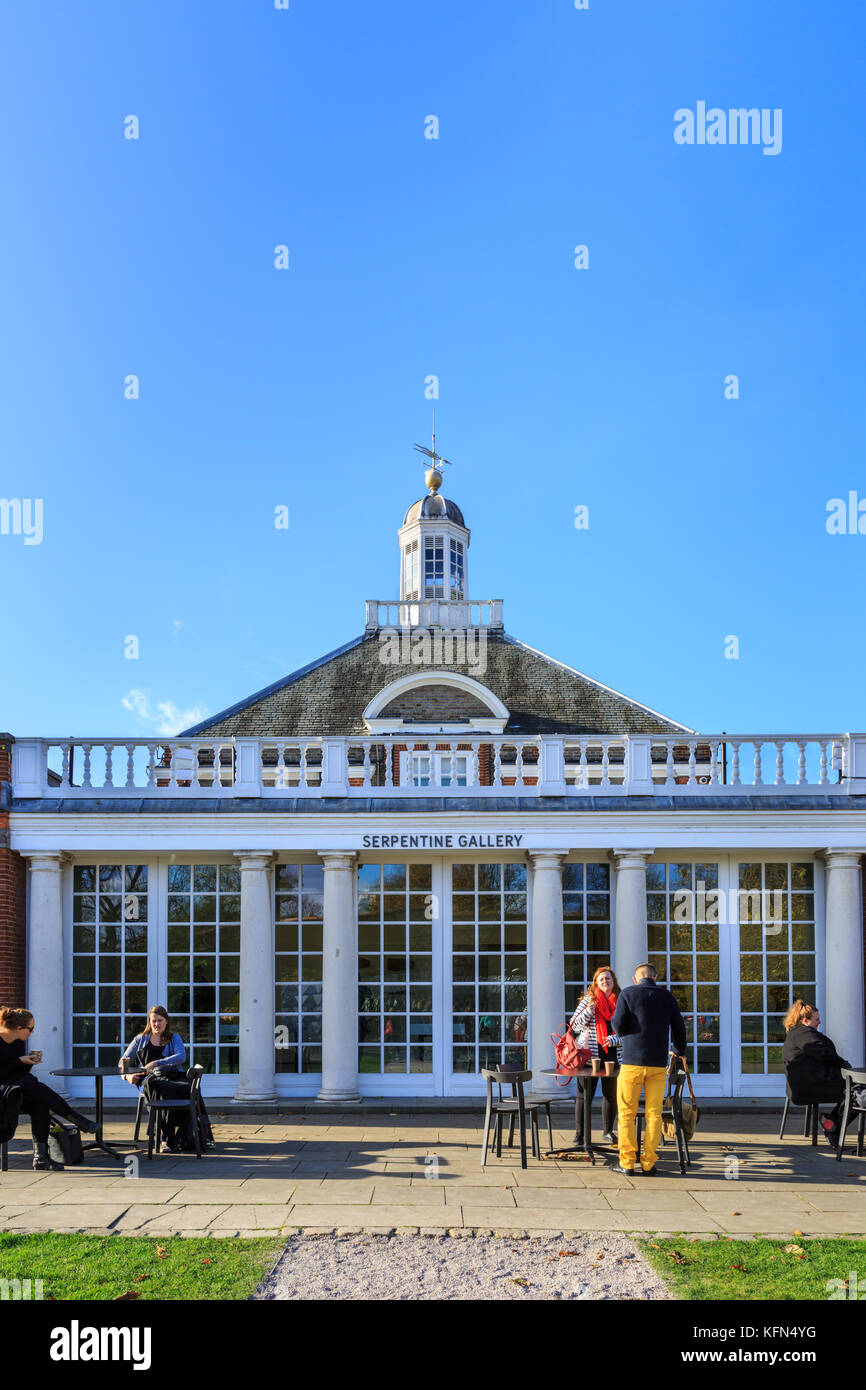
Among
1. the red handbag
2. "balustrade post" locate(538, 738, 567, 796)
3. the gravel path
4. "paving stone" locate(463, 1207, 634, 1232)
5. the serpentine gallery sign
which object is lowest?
"paving stone" locate(463, 1207, 634, 1232)

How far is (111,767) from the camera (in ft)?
48.4

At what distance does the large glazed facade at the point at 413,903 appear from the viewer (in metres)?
14.2

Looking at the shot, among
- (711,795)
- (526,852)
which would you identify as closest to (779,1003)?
(711,795)

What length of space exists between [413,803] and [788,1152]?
582 cm

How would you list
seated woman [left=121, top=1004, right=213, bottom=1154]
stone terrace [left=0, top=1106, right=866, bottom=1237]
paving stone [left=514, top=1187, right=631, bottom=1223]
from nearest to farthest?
stone terrace [left=0, top=1106, right=866, bottom=1237], paving stone [left=514, top=1187, right=631, bottom=1223], seated woman [left=121, top=1004, right=213, bottom=1154]

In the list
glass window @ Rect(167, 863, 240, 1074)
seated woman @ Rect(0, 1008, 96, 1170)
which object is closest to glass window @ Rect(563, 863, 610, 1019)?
glass window @ Rect(167, 863, 240, 1074)

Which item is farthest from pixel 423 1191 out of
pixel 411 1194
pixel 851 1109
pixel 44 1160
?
pixel 851 1109

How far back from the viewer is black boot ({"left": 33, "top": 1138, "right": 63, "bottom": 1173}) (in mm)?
10320

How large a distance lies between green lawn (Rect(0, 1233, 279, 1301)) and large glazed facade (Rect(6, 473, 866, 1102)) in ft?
21.8

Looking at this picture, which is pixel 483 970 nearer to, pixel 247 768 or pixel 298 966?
pixel 298 966

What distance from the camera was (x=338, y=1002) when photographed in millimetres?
14094

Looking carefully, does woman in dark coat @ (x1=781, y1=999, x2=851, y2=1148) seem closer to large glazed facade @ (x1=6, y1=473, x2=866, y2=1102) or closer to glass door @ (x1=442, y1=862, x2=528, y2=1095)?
large glazed facade @ (x1=6, y1=473, x2=866, y2=1102)

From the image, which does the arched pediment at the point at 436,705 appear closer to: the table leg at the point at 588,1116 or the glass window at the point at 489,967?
the glass window at the point at 489,967
